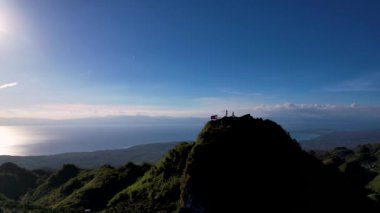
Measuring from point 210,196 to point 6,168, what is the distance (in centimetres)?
13711

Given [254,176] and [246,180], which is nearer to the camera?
[246,180]

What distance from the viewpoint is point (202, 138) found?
45.0 metres

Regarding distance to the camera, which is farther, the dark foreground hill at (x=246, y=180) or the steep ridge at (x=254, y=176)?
the dark foreground hill at (x=246, y=180)

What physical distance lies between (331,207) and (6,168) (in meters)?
140

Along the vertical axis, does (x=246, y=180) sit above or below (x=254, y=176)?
below

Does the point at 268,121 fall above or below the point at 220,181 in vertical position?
above

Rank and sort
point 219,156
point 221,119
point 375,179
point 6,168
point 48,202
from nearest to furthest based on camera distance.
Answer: point 219,156 < point 221,119 < point 48,202 < point 375,179 < point 6,168

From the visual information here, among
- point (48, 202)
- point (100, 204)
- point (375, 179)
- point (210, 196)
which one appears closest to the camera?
point (210, 196)

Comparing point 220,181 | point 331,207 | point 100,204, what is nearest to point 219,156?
point 220,181

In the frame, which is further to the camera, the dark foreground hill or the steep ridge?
the dark foreground hill

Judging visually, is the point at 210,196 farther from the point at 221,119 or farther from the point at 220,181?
the point at 221,119

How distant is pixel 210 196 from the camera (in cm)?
3925

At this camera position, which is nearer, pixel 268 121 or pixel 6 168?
pixel 268 121

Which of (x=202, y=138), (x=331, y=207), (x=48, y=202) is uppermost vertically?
(x=202, y=138)
